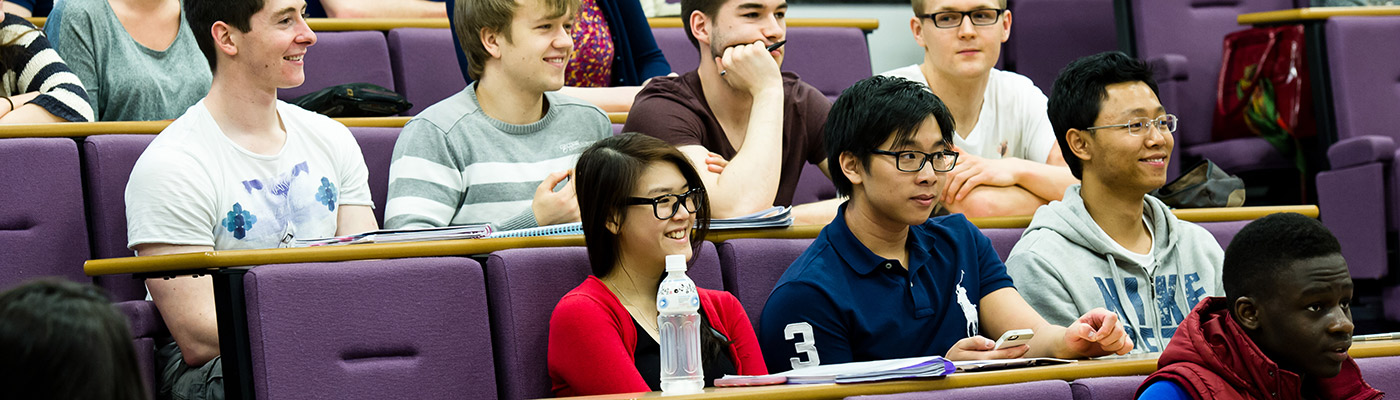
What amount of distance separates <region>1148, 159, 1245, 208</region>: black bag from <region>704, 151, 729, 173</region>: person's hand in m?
0.88

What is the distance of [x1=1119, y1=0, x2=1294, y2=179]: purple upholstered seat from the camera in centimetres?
347

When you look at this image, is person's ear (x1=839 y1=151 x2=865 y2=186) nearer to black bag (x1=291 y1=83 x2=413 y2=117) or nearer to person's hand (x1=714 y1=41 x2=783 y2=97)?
person's hand (x1=714 y1=41 x2=783 y2=97)

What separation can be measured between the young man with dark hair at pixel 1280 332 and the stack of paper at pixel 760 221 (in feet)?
2.00

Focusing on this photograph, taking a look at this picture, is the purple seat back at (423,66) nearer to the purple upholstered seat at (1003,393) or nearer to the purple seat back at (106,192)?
the purple seat back at (106,192)

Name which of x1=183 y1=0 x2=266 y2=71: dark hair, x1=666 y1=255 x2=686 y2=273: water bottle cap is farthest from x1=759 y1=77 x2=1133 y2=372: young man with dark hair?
x1=183 y1=0 x2=266 y2=71: dark hair

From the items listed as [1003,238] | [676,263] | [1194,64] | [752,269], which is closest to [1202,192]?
[1003,238]

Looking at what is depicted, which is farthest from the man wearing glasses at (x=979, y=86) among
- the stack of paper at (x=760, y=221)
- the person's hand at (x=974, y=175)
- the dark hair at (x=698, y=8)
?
the stack of paper at (x=760, y=221)

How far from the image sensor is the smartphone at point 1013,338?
1687 millimetres

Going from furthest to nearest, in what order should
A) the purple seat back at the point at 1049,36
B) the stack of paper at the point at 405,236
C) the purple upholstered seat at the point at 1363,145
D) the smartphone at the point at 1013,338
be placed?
the purple seat back at the point at 1049,36 < the purple upholstered seat at the point at 1363,145 < the stack of paper at the point at 405,236 < the smartphone at the point at 1013,338

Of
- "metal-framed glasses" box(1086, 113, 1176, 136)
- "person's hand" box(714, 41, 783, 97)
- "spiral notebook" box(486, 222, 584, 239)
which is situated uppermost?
"person's hand" box(714, 41, 783, 97)

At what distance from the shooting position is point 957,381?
1509 millimetres

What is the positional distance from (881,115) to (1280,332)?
0.58 metres

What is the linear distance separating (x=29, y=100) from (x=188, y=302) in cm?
68

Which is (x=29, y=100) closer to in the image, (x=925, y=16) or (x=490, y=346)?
(x=490, y=346)
